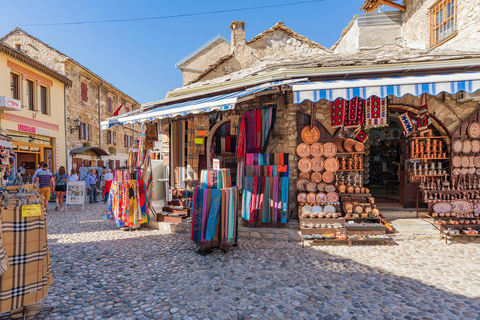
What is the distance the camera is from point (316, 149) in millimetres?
5707

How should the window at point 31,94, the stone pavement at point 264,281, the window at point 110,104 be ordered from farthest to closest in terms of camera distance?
the window at point 110,104, the window at point 31,94, the stone pavement at point 264,281

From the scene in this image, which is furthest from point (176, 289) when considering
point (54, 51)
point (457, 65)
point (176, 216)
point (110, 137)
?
point (110, 137)

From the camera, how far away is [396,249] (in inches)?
184

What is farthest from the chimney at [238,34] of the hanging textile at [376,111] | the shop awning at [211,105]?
the hanging textile at [376,111]

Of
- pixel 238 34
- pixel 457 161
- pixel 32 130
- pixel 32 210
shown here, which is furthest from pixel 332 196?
pixel 32 130

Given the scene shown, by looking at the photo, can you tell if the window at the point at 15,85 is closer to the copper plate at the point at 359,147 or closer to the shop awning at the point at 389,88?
the shop awning at the point at 389,88

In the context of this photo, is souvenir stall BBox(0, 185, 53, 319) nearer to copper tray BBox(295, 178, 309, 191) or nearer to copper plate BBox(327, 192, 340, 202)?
copper tray BBox(295, 178, 309, 191)

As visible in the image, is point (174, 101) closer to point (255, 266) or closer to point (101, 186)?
point (255, 266)

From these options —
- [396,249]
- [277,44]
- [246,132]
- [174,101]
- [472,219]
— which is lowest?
[396,249]

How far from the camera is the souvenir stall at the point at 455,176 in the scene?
5445 millimetres

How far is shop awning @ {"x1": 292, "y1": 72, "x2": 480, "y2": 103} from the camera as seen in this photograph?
4.23 m

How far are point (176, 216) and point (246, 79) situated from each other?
3487mm

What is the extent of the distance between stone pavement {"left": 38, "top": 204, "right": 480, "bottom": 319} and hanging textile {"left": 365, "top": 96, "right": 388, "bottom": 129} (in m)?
2.51

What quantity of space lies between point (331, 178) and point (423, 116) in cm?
241
